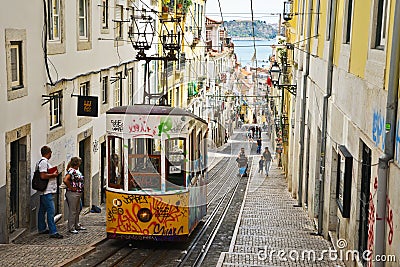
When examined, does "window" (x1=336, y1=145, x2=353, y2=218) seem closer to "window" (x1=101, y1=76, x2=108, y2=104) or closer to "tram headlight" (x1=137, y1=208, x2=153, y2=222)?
"tram headlight" (x1=137, y1=208, x2=153, y2=222)

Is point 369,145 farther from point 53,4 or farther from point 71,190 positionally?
point 53,4

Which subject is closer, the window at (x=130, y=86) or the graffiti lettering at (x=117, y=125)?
the graffiti lettering at (x=117, y=125)

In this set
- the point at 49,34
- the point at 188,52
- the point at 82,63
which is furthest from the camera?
the point at 188,52

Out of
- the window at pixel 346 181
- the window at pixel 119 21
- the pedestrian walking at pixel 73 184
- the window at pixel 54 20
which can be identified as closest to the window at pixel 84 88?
the window at pixel 54 20

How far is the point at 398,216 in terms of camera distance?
6.65 metres

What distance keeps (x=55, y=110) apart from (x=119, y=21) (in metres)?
7.11

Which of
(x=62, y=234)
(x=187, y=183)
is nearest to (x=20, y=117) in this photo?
(x=62, y=234)

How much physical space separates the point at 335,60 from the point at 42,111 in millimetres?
5660

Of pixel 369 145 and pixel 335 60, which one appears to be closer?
pixel 369 145

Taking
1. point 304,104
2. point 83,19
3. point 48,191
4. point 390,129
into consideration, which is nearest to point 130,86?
point 83,19

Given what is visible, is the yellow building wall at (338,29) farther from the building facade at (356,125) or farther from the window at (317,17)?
the window at (317,17)

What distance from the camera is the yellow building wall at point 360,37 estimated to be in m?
9.25

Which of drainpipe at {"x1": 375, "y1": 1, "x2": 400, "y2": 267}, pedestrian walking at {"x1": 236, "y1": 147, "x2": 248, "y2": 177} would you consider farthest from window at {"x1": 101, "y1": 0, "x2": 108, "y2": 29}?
drainpipe at {"x1": 375, "y1": 1, "x2": 400, "y2": 267}

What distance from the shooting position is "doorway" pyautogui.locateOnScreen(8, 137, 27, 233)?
11.6 metres
